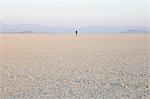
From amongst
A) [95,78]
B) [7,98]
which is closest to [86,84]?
[95,78]

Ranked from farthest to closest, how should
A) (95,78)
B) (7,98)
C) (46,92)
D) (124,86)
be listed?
1. (95,78)
2. (124,86)
3. (46,92)
4. (7,98)

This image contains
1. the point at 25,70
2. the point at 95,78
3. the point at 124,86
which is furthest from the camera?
the point at 25,70

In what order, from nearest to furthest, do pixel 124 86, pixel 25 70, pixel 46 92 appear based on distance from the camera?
pixel 46 92, pixel 124 86, pixel 25 70

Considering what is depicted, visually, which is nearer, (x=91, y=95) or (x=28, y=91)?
(x=91, y=95)

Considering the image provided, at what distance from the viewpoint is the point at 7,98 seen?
4926 millimetres

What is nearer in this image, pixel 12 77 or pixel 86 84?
pixel 86 84

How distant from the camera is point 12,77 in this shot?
669 centimetres

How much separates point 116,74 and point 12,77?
2.52 meters

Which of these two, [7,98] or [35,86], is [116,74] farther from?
[7,98]

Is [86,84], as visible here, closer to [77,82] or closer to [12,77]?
[77,82]

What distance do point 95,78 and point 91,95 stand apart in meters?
1.57

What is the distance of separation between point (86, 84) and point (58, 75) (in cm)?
117

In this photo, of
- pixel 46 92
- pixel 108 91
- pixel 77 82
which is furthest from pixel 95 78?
pixel 46 92

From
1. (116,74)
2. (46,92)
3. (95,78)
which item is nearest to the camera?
(46,92)
